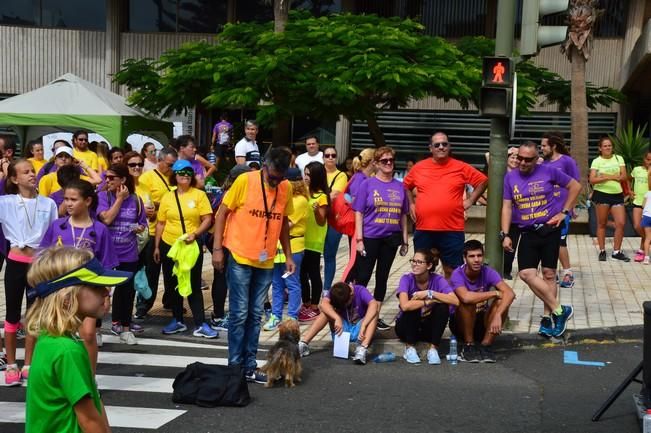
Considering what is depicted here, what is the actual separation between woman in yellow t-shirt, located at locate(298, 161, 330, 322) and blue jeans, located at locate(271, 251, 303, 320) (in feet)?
1.13

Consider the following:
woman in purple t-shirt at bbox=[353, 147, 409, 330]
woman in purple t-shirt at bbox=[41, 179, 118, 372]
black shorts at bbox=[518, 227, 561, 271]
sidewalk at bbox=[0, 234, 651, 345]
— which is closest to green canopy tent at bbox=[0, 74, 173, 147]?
sidewalk at bbox=[0, 234, 651, 345]

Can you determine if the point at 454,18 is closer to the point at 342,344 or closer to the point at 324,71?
the point at 324,71

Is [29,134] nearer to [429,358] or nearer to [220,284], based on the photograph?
[220,284]

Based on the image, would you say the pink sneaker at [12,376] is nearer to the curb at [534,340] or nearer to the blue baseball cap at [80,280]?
the curb at [534,340]

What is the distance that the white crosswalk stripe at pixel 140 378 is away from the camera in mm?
6305

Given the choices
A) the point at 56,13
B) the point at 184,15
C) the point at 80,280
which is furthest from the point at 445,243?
the point at 56,13

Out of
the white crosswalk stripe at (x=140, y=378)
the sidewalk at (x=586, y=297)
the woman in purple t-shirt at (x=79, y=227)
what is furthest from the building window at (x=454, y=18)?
Result: the woman in purple t-shirt at (x=79, y=227)

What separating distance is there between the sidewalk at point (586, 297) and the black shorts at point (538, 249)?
0.70m

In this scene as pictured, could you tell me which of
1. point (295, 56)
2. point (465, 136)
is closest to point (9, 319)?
point (295, 56)

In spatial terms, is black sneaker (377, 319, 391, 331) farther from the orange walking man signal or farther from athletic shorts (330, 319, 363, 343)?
the orange walking man signal

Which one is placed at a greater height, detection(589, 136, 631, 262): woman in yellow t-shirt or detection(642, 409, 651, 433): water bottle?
detection(589, 136, 631, 262): woman in yellow t-shirt

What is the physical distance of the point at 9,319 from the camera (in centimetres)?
741

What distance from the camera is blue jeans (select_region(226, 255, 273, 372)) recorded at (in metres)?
7.32

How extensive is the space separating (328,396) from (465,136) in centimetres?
2128
